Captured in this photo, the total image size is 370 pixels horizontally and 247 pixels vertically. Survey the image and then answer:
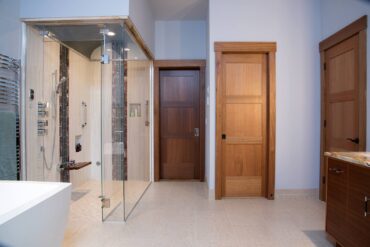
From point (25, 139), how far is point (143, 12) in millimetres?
2190

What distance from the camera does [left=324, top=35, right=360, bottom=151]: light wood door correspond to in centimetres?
259

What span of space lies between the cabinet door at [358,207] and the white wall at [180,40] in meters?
3.00

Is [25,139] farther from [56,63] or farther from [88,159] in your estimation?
[88,159]

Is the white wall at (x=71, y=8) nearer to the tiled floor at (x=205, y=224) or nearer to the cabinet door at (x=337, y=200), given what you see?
the tiled floor at (x=205, y=224)

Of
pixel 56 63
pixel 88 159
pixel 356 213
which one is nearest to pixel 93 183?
pixel 88 159

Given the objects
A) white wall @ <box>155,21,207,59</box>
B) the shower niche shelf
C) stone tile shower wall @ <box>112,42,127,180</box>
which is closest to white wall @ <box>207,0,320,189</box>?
white wall @ <box>155,21,207,59</box>

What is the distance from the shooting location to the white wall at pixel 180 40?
13.3ft

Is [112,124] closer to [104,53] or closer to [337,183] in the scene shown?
[104,53]

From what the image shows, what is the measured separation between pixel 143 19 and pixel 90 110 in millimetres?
1942

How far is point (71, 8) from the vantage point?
241 centimetres

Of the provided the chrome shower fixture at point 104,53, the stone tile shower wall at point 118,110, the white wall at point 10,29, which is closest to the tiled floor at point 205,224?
the stone tile shower wall at point 118,110

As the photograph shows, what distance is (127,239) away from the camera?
2.16 meters

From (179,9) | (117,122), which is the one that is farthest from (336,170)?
(179,9)

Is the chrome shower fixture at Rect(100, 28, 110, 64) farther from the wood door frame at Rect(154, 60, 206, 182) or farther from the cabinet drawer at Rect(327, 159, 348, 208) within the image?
the cabinet drawer at Rect(327, 159, 348, 208)
